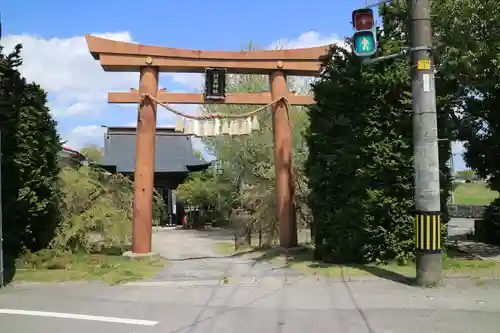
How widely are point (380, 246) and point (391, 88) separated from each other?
3407 millimetres

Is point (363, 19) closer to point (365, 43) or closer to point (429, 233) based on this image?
point (365, 43)

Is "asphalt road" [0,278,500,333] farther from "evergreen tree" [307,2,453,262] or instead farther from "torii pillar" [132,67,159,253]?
"torii pillar" [132,67,159,253]

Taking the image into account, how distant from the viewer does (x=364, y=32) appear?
9391 mm

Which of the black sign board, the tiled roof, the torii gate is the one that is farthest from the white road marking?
the tiled roof

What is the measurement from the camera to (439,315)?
7.23 metres

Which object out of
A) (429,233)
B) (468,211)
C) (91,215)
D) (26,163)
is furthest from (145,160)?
(468,211)

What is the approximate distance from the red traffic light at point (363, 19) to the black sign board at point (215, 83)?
20.0 ft

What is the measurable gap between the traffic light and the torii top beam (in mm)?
4641

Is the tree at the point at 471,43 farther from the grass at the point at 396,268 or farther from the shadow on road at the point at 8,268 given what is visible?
the shadow on road at the point at 8,268

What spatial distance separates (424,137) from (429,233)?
5.51ft

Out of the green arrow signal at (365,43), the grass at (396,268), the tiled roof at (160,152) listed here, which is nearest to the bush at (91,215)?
the grass at (396,268)

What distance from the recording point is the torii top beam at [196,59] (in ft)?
47.2

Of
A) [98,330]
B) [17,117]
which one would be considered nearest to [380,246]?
[98,330]

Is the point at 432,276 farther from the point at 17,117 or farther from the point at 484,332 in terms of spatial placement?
the point at 17,117
